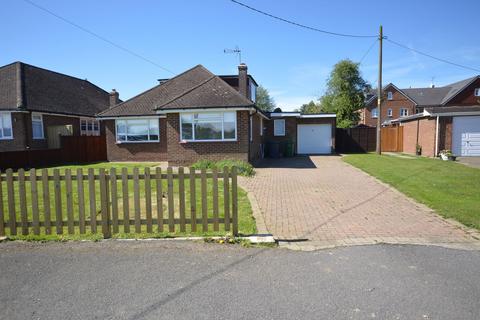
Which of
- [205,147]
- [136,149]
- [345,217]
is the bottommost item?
[345,217]

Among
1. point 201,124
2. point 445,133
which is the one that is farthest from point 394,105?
point 201,124

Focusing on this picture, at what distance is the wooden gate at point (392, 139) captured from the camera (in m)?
28.1

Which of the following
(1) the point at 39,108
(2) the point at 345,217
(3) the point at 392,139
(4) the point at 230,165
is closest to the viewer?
(2) the point at 345,217

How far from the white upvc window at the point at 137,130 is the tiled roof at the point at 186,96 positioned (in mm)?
662

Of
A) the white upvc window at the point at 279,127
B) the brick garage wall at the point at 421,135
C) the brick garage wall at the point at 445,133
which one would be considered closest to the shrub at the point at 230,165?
the white upvc window at the point at 279,127

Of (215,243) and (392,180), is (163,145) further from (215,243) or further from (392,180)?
(215,243)

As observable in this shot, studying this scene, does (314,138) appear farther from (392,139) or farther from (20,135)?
(20,135)

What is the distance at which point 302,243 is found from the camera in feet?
17.1

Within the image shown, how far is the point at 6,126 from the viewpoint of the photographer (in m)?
20.3

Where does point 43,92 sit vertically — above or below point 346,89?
below

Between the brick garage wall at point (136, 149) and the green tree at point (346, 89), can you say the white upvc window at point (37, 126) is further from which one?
the green tree at point (346, 89)

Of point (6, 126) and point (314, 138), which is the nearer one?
point (6, 126)

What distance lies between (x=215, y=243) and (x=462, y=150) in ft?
76.3

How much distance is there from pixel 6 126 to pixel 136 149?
7998 millimetres
